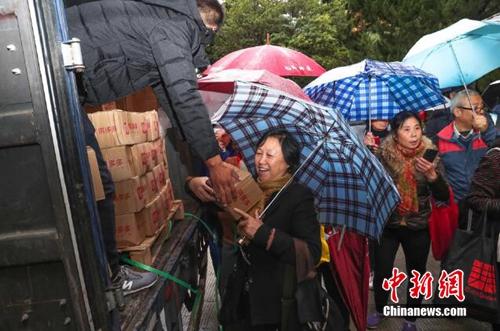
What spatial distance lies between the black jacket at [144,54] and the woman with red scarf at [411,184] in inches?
83.2

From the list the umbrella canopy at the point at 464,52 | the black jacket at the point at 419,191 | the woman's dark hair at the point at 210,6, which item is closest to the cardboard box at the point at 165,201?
the woman's dark hair at the point at 210,6

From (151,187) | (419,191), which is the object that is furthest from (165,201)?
(419,191)

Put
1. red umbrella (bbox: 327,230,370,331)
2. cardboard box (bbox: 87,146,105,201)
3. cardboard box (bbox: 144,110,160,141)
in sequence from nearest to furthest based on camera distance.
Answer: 1. cardboard box (bbox: 87,146,105,201)
2. cardboard box (bbox: 144,110,160,141)
3. red umbrella (bbox: 327,230,370,331)

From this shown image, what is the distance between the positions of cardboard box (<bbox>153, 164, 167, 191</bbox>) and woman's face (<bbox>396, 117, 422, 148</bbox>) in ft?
6.41

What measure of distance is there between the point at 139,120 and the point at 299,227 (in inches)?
42.0

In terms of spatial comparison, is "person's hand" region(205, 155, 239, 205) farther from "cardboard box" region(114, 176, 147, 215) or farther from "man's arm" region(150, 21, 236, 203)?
"cardboard box" region(114, 176, 147, 215)

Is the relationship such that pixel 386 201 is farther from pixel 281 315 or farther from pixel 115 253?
pixel 115 253

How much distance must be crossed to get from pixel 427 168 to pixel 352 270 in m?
1.02

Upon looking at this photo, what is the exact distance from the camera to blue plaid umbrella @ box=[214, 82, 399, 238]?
95.6 inches

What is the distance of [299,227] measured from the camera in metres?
2.29

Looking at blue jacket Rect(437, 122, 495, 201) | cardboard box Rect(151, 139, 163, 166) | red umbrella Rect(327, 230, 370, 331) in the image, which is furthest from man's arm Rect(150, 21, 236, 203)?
blue jacket Rect(437, 122, 495, 201)

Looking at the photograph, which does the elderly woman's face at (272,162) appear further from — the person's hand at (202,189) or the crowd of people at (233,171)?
the person's hand at (202,189)

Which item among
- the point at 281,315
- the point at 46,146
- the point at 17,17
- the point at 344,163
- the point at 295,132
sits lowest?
the point at 281,315

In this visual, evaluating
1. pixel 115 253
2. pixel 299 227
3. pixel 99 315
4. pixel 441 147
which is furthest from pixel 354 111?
pixel 99 315
